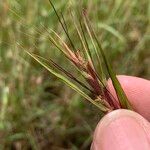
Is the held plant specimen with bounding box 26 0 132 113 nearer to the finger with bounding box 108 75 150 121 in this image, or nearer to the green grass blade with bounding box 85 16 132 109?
the green grass blade with bounding box 85 16 132 109

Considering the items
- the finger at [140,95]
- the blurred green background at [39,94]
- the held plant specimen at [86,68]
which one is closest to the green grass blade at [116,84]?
the held plant specimen at [86,68]

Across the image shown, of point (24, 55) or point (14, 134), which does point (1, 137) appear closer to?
point (14, 134)

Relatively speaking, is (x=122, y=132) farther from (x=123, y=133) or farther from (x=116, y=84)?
(x=116, y=84)

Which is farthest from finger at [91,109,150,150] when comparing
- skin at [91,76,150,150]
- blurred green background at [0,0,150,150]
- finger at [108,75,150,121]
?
blurred green background at [0,0,150,150]

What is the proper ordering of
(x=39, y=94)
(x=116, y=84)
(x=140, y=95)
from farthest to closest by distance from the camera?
(x=39, y=94), (x=140, y=95), (x=116, y=84)

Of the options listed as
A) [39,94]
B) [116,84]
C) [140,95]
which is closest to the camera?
[116,84]

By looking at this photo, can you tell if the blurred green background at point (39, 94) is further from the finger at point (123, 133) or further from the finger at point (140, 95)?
the finger at point (123, 133)

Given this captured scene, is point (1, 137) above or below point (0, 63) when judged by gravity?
below

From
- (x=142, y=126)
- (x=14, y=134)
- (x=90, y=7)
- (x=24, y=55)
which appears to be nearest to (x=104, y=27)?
(x=90, y=7)

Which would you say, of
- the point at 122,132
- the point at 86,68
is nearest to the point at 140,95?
the point at 122,132
